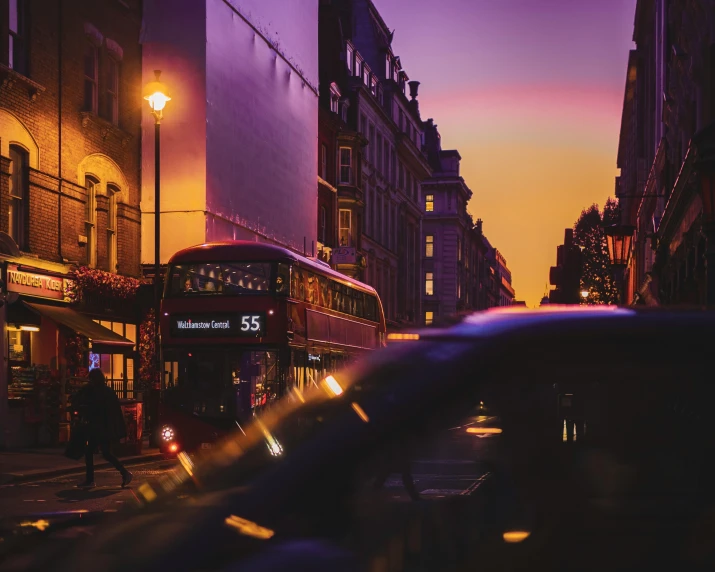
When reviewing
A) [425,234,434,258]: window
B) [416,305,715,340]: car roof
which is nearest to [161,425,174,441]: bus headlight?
[416,305,715,340]: car roof

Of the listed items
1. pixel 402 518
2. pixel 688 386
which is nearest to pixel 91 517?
pixel 402 518

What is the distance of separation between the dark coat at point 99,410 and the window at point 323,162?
35.8m

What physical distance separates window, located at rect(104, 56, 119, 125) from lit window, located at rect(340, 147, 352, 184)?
23704 mm

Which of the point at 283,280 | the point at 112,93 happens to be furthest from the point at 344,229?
the point at 283,280

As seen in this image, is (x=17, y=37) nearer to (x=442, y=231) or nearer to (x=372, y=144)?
(x=372, y=144)

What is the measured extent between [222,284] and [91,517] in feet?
53.3

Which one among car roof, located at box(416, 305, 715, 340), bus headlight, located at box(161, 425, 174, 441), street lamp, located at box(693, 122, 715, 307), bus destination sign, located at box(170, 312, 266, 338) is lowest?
bus headlight, located at box(161, 425, 174, 441)

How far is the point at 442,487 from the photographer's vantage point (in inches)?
127

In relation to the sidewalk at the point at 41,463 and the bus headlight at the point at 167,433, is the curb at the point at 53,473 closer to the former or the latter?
the sidewalk at the point at 41,463

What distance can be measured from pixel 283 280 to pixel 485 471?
17060mm

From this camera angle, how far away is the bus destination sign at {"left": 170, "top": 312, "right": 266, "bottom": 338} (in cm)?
1936

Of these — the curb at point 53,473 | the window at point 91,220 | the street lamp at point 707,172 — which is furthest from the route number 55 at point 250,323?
the window at point 91,220

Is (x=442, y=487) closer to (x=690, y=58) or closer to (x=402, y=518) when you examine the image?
(x=402, y=518)

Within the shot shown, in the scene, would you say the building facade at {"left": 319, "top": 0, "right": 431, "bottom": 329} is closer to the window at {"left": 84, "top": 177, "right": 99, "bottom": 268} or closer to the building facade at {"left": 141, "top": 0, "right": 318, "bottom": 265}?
the building facade at {"left": 141, "top": 0, "right": 318, "bottom": 265}
